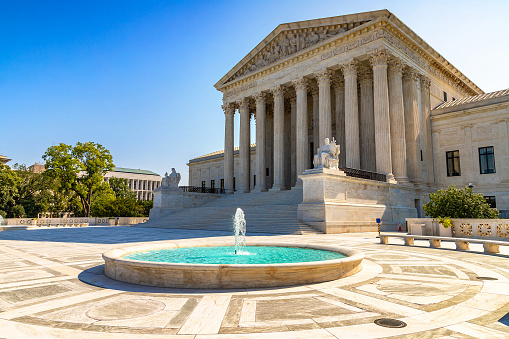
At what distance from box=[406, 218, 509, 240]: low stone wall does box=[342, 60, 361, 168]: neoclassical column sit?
1302cm

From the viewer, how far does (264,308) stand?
5.71 meters

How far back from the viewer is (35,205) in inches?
2421

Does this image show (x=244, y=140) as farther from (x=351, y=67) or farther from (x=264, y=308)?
(x=264, y=308)

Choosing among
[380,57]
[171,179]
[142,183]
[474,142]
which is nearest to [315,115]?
[380,57]

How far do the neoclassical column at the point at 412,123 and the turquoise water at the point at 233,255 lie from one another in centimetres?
2662

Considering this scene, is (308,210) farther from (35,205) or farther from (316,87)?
(35,205)

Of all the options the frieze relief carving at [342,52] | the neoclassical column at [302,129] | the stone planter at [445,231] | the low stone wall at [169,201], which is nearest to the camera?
the stone planter at [445,231]

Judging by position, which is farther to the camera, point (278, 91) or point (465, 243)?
point (278, 91)

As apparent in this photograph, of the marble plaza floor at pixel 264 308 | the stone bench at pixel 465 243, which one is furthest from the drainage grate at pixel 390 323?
the stone bench at pixel 465 243

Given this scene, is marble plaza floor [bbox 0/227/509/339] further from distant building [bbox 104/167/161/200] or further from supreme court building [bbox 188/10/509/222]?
distant building [bbox 104/167/161/200]

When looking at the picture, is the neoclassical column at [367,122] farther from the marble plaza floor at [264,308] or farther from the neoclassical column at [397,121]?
the marble plaza floor at [264,308]

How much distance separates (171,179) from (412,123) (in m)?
26.0

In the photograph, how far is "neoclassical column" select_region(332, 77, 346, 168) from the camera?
132 feet

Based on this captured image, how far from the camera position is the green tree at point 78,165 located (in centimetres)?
4903
